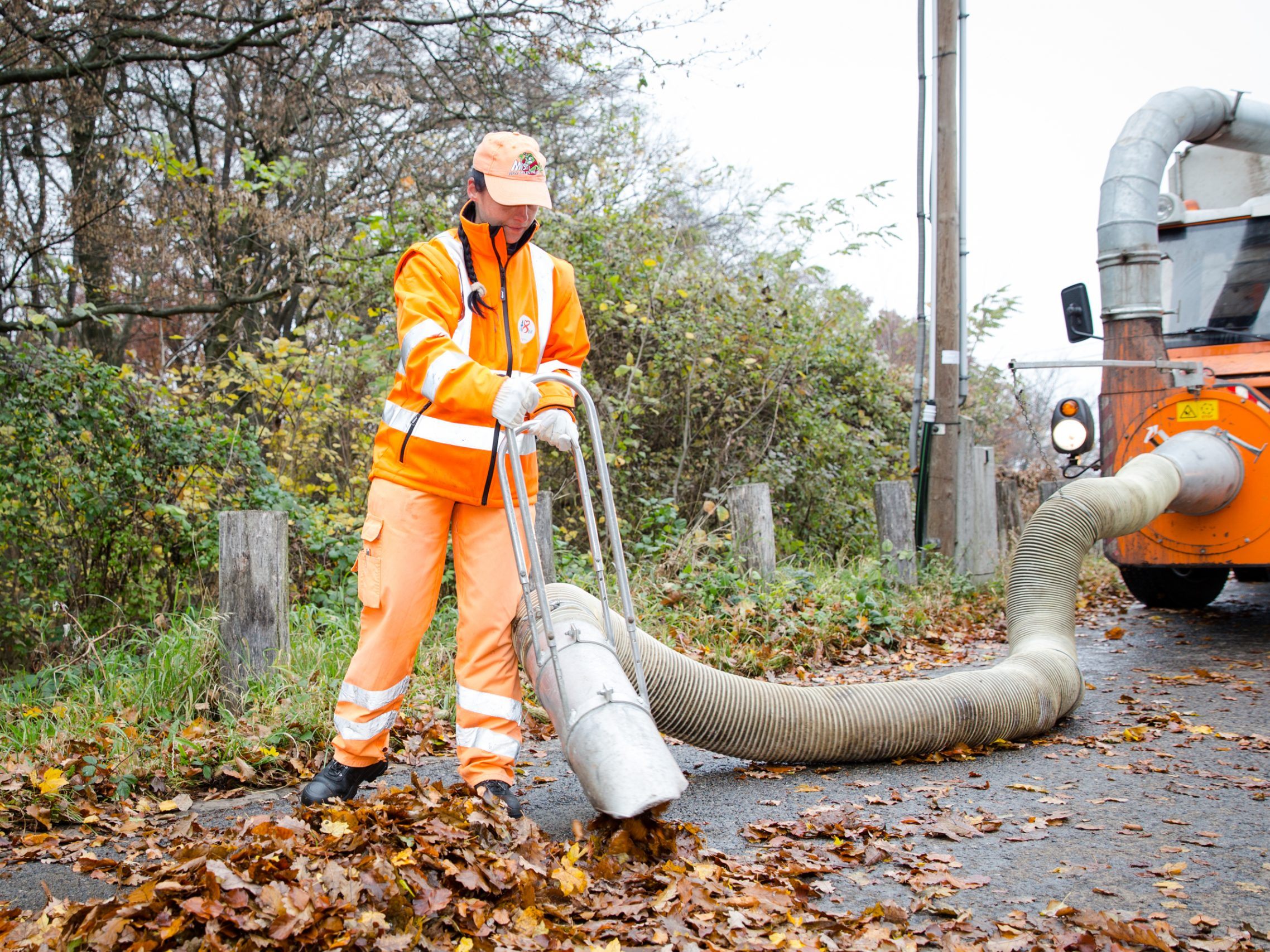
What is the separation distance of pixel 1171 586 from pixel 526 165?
660cm

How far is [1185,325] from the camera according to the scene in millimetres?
7387

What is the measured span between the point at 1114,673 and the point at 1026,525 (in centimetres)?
107

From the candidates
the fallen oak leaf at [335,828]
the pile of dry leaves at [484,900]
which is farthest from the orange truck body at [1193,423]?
→ the fallen oak leaf at [335,828]

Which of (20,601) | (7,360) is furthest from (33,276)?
(20,601)

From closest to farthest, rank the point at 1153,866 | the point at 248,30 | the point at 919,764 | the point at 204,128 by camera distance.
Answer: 1. the point at 1153,866
2. the point at 919,764
3. the point at 248,30
4. the point at 204,128

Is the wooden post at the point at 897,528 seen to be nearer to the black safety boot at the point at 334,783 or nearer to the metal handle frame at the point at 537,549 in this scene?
the metal handle frame at the point at 537,549

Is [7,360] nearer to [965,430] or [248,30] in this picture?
[248,30]

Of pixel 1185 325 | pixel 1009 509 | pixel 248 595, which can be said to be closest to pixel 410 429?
pixel 248 595

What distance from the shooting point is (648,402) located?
9.07 meters

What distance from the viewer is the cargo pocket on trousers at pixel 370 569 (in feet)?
11.5

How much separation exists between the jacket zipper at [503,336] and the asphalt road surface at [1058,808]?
117cm

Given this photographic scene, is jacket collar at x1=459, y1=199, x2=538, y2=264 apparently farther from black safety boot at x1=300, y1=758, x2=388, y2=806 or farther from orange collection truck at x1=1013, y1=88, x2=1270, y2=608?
orange collection truck at x1=1013, y1=88, x2=1270, y2=608

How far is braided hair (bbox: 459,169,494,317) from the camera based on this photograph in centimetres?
360

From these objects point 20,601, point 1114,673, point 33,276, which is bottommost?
point 1114,673
